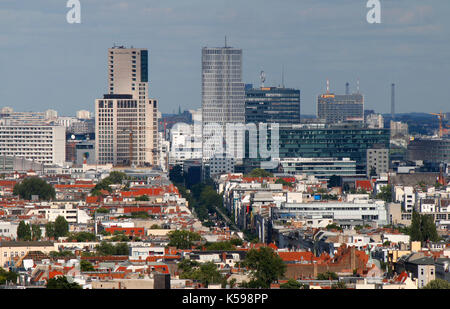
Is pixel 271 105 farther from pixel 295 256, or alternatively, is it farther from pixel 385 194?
pixel 295 256

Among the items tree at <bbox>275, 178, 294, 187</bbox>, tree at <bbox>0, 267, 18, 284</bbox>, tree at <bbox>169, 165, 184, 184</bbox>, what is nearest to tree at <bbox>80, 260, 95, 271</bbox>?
tree at <bbox>0, 267, 18, 284</bbox>

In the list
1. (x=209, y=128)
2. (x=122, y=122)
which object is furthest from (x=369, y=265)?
(x=209, y=128)

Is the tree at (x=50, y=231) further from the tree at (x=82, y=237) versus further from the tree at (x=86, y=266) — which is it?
the tree at (x=86, y=266)

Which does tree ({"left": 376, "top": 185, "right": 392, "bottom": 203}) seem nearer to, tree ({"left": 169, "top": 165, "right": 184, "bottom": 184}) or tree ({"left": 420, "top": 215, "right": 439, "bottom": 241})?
tree ({"left": 420, "top": 215, "right": 439, "bottom": 241})

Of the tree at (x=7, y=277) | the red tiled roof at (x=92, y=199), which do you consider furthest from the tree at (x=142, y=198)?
the tree at (x=7, y=277)

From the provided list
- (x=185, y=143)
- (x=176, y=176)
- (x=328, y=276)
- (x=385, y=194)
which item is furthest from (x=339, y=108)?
(x=328, y=276)

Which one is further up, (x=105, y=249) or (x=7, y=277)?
(x=7, y=277)
